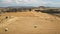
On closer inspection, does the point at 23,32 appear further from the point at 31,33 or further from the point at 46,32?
the point at 46,32

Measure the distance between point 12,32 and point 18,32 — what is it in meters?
0.69

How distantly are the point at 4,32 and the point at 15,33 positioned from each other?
57.2 inches

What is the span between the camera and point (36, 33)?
1903 centimetres

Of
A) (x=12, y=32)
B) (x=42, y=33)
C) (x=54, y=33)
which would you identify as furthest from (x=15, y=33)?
(x=54, y=33)

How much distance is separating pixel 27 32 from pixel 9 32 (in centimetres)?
207

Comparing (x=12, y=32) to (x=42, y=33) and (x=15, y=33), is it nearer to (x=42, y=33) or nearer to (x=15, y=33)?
(x=15, y=33)

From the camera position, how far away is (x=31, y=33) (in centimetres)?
1903

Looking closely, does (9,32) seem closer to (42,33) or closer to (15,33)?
(15,33)

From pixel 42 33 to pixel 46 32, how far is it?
557 mm

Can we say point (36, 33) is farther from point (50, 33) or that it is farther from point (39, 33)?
point (50, 33)

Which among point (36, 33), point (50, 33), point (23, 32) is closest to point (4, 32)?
point (23, 32)

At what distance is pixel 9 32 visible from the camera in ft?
63.7

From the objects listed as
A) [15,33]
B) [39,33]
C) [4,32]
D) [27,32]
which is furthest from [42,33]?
[4,32]

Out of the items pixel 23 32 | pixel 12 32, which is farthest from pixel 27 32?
pixel 12 32
